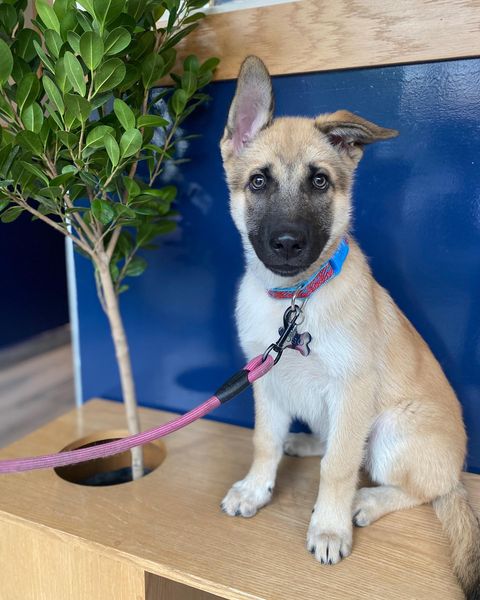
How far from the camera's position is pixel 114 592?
1.41 metres

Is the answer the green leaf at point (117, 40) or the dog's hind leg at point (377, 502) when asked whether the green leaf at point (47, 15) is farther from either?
the dog's hind leg at point (377, 502)

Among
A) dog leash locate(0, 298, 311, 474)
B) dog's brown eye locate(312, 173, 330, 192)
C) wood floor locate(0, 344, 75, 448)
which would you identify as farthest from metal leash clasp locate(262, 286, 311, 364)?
wood floor locate(0, 344, 75, 448)

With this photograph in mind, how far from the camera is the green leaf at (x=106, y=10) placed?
1224 millimetres

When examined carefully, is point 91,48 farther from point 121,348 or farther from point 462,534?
point 462,534

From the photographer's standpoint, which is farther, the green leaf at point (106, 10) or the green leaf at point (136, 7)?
the green leaf at point (136, 7)

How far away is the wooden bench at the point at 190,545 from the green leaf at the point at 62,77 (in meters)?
1.29

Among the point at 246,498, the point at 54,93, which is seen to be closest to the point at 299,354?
the point at 246,498

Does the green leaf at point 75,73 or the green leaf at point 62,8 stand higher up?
the green leaf at point 62,8

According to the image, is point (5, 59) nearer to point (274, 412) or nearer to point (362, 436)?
point (274, 412)

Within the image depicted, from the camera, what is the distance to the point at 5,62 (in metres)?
1.26


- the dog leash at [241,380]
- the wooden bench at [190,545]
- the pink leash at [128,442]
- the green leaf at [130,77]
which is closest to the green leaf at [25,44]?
the green leaf at [130,77]

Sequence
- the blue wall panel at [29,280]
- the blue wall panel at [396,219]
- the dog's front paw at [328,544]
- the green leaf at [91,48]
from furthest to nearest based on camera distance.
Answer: the blue wall panel at [29,280] < the blue wall panel at [396,219] < the dog's front paw at [328,544] < the green leaf at [91,48]

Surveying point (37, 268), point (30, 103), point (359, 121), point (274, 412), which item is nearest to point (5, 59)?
point (30, 103)

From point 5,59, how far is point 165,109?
84cm
